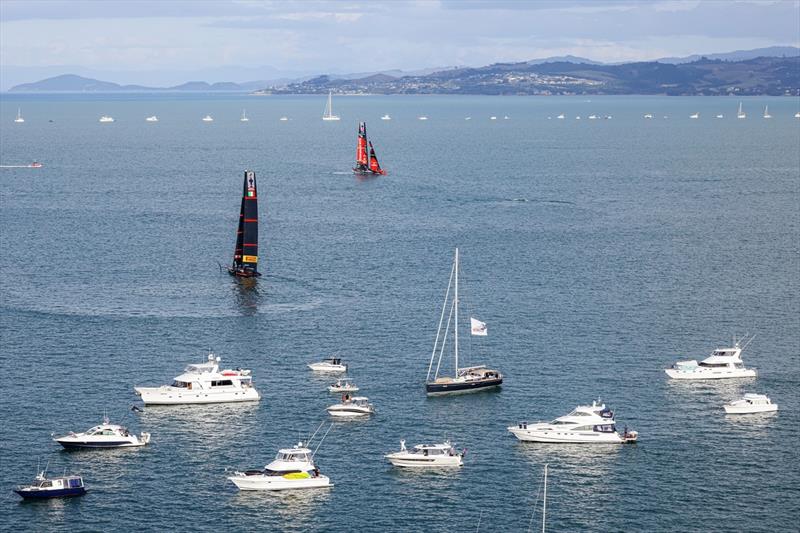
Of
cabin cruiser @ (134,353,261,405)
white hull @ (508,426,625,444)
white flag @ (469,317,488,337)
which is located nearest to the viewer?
white hull @ (508,426,625,444)

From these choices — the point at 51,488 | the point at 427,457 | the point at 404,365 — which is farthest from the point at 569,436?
the point at 51,488

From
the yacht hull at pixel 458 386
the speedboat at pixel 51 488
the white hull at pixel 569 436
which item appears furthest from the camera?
the yacht hull at pixel 458 386

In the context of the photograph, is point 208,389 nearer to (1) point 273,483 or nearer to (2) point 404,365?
(2) point 404,365

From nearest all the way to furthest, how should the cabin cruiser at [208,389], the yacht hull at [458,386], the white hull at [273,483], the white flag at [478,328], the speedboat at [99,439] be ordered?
the white hull at [273,483], the speedboat at [99,439], the cabin cruiser at [208,389], the yacht hull at [458,386], the white flag at [478,328]

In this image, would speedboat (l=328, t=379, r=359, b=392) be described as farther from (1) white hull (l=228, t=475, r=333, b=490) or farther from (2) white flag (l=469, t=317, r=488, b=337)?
(1) white hull (l=228, t=475, r=333, b=490)

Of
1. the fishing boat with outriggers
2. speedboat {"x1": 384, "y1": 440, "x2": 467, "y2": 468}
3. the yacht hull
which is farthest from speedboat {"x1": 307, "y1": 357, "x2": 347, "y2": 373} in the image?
the fishing boat with outriggers

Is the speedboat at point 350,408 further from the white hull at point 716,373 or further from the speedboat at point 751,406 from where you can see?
the speedboat at point 751,406

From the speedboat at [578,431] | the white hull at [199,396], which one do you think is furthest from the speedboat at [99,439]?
the speedboat at [578,431]
